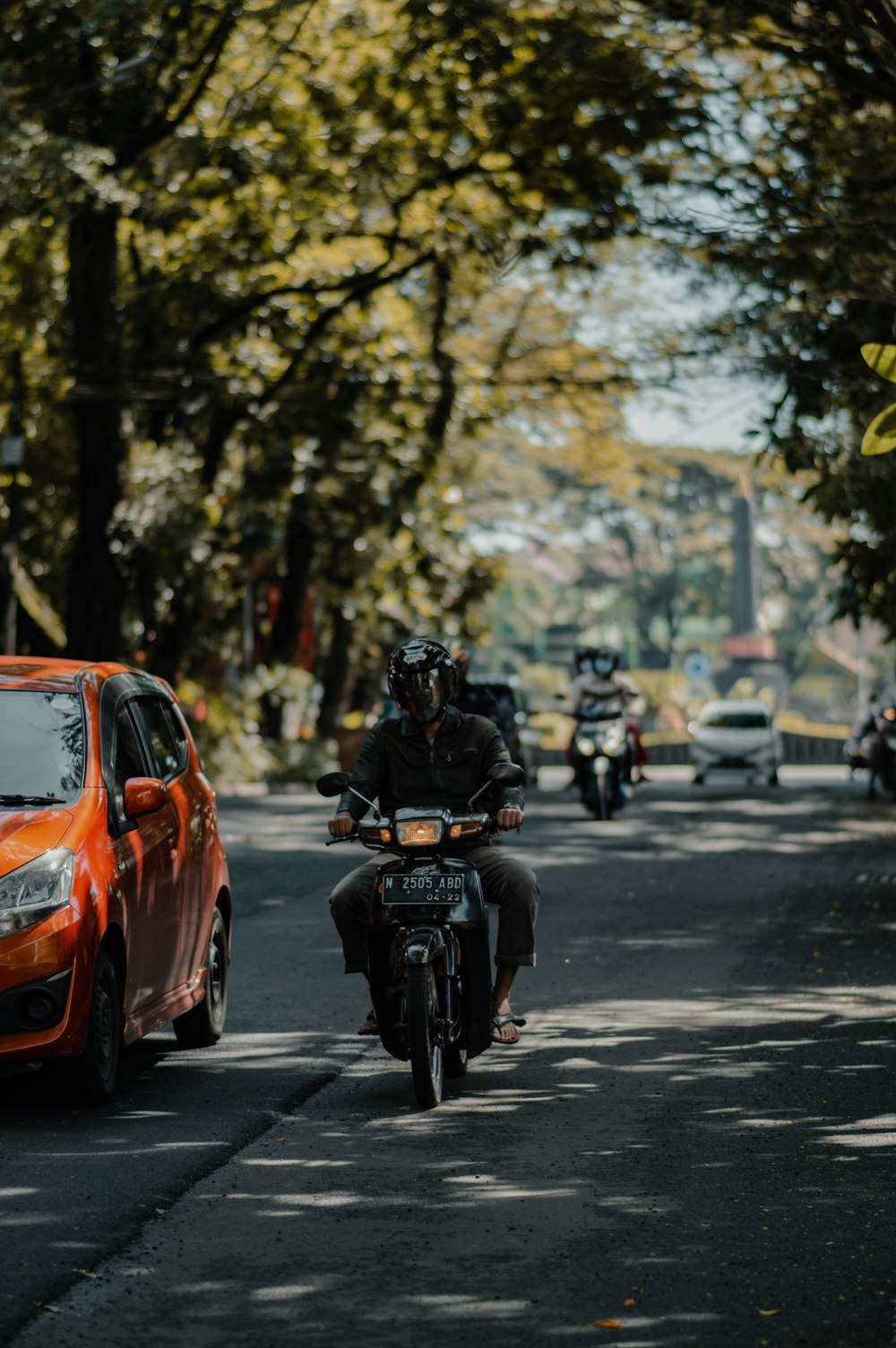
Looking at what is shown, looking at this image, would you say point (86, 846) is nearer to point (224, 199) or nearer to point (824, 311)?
point (824, 311)

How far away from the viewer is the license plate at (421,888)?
27.1 ft

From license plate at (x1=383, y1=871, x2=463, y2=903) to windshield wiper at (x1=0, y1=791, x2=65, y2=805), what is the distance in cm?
129

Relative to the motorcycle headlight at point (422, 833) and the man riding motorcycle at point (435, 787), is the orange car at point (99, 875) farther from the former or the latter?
the motorcycle headlight at point (422, 833)

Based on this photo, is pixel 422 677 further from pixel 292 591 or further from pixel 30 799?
pixel 292 591

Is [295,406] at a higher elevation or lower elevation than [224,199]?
lower

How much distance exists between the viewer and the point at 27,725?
28.0ft

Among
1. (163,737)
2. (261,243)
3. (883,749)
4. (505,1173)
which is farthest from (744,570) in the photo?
(505,1173)

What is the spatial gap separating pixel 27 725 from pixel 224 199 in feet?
66.6

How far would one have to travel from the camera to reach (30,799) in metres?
8.12

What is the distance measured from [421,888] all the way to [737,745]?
33.5 m

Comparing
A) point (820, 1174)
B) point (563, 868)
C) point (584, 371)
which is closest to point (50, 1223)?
point (820, 1174)

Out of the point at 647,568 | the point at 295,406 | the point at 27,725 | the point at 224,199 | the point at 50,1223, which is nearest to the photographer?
the point at 50,1223

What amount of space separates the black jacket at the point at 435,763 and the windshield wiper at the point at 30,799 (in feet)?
4.10

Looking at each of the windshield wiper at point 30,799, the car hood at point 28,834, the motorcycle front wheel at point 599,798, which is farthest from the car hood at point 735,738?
the car hood at point 28,834
